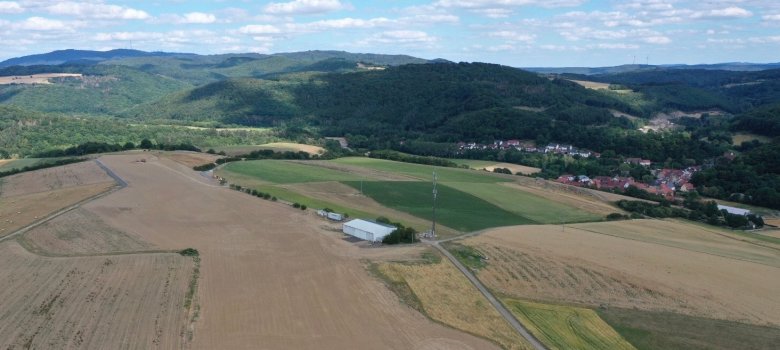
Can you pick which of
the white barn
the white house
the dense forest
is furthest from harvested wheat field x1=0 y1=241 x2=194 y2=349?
the dense forest

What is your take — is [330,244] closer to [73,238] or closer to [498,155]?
[73,238]

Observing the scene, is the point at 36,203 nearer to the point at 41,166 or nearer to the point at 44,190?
the point at 44,190

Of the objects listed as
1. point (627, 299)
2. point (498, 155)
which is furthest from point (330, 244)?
point (498, 155)

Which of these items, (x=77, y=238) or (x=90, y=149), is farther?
(x=90, y=149)

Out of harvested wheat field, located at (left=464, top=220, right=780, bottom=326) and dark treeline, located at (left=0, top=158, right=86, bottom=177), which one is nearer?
harvested wheat field, located at (left=464, top=220, right=780, bottom=326)

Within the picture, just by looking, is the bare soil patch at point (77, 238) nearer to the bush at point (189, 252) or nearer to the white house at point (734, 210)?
the bush at point (189, 252)

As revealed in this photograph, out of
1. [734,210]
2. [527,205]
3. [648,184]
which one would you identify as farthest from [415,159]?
[734,210]

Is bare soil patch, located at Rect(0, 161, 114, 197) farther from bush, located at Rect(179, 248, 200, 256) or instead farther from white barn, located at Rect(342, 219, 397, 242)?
white barn, located at Rect(342, 219, 397, 242)
